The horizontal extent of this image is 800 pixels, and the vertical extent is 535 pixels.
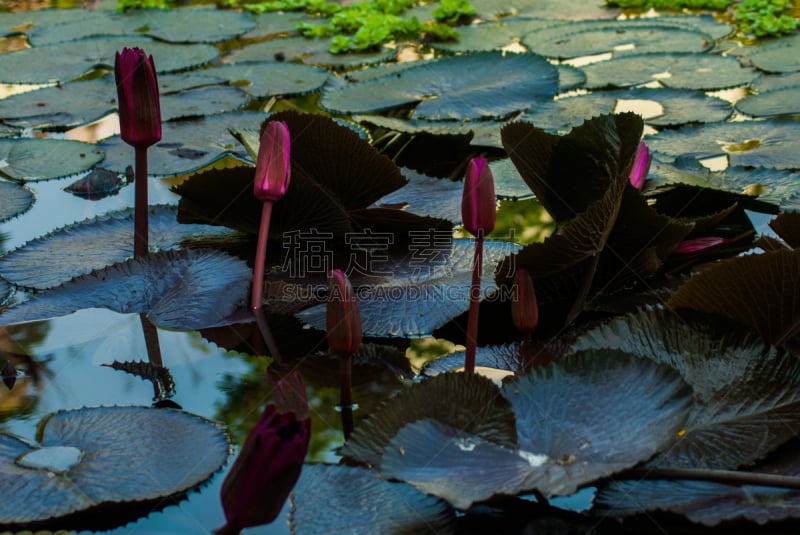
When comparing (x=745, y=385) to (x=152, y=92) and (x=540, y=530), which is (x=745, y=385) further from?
(x=152, y=92)

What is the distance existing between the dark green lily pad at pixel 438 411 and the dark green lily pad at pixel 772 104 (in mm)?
1875

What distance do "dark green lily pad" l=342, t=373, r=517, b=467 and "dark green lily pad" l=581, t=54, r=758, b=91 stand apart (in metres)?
2.03

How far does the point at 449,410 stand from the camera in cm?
108

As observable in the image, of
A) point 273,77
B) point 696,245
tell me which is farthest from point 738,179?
point 273,77

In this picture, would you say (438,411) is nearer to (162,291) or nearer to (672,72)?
(162,291)

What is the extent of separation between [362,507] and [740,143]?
1.76 metres

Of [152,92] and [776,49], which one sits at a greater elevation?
[152,92]

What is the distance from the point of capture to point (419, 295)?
5.16 feet

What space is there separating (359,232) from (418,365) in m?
0.45

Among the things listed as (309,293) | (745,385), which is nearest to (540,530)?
(745,385)

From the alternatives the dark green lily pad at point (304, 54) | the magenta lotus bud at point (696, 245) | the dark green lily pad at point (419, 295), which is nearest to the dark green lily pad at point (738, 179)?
the magenta lotus bud at point (696, 245)

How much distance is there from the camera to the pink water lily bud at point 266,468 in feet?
2.79

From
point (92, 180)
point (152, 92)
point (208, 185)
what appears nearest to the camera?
point (152, 92)

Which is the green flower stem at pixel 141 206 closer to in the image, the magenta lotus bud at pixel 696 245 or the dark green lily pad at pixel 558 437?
→ the dark green lily pad at pixel 558 437
